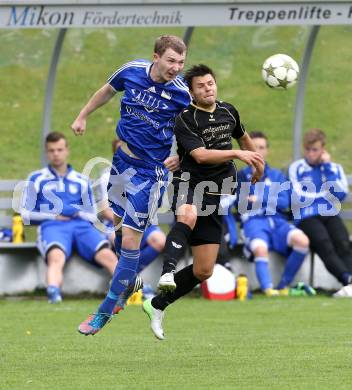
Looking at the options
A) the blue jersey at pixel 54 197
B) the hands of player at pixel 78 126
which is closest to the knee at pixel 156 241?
the blue jersey at pixel 54 197

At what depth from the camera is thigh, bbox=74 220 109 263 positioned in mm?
10953

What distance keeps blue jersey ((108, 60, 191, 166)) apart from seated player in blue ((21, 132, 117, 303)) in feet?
11.2

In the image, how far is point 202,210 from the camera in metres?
7.20

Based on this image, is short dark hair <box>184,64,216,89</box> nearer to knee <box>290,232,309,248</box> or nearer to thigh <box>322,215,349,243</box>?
knee <box>290,232,309,248</box>

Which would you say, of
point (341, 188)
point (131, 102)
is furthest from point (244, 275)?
point (131, 102)

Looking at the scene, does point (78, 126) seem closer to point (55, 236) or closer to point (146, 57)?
point (55, 236)

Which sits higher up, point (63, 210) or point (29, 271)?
point (63, 210)

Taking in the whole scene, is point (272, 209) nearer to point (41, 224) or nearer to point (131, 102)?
point (41, 224)

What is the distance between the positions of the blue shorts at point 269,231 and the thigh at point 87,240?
5.00ft

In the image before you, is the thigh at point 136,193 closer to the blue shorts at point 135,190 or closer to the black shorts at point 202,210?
the blue shorts at point 135,190

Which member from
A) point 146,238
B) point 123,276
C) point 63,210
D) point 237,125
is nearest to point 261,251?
point 146,238

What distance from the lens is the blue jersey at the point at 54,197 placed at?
433 inches

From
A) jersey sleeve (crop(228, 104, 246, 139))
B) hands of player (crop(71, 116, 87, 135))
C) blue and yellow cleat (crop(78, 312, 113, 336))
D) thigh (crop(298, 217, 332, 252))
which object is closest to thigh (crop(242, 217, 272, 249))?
thigh (crop(298, 217, 332, 252))

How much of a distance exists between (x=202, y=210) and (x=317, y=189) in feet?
14.6
